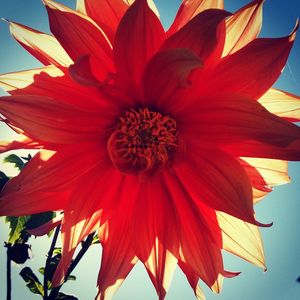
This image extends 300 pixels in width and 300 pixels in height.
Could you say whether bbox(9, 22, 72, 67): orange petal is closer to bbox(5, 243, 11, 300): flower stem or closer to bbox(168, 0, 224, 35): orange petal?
bbox(168, 0, 224, 35): orange petal

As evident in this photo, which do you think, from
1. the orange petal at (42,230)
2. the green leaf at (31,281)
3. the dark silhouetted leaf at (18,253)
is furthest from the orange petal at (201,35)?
the green leaf at (31,281)

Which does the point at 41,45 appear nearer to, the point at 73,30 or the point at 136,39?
the point at 73,30

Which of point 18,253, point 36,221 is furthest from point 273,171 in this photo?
point 18,253

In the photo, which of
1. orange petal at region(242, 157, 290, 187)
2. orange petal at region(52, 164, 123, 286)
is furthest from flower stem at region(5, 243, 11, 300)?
orange petal at region(242, 157, 290, 187)


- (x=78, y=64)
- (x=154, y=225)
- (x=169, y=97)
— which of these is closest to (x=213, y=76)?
(x=169, y=97)

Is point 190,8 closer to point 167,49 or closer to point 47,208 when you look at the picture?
point 167,49
